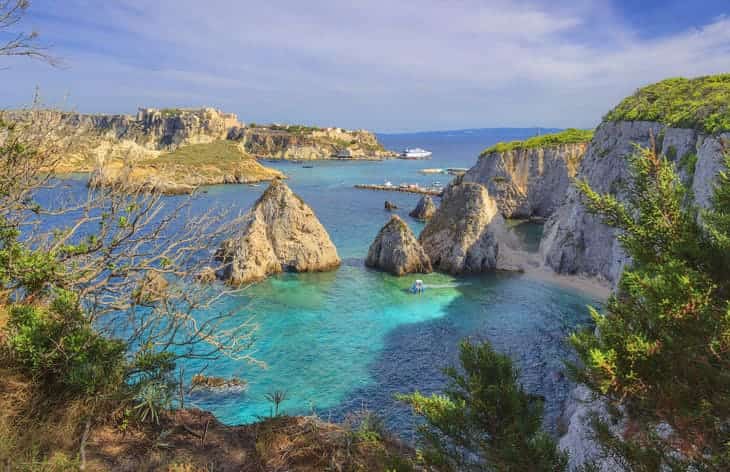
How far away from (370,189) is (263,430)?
88.1m

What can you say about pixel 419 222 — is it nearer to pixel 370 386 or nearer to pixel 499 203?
pixel 499 203

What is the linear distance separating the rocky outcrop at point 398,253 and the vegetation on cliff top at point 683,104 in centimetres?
1945

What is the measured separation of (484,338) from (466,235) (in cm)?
1478

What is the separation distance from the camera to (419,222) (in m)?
63.1

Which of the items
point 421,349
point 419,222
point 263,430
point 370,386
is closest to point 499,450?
point 263,430

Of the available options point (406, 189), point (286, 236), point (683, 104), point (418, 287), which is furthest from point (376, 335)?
point (406, 189)

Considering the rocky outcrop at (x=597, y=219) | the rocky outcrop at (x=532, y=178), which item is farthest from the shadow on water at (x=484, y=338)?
the rocky outcrop at (x=532, y=178)

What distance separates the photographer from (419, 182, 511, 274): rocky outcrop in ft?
125

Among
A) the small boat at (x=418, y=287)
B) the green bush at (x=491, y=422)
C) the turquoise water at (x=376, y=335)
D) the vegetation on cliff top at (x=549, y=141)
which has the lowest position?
the turquoise water at (x=376, y=335)

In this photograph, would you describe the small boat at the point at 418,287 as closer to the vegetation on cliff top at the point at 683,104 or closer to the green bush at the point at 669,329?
the vegetation on cliff top at the point at 683,104

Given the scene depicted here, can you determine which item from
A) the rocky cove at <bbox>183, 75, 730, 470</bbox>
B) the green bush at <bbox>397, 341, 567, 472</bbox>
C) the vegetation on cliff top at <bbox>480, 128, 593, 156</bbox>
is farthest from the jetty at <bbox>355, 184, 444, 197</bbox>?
the green bush at <bbox>397, 341, 567, 472</bbox>

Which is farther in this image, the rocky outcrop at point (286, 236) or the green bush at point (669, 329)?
the rocky outcrop at point (286, 236)

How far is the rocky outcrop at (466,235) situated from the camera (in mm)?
37969

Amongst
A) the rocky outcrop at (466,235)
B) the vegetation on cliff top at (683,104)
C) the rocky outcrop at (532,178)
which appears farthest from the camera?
the rocky outcrop at (532,178)
